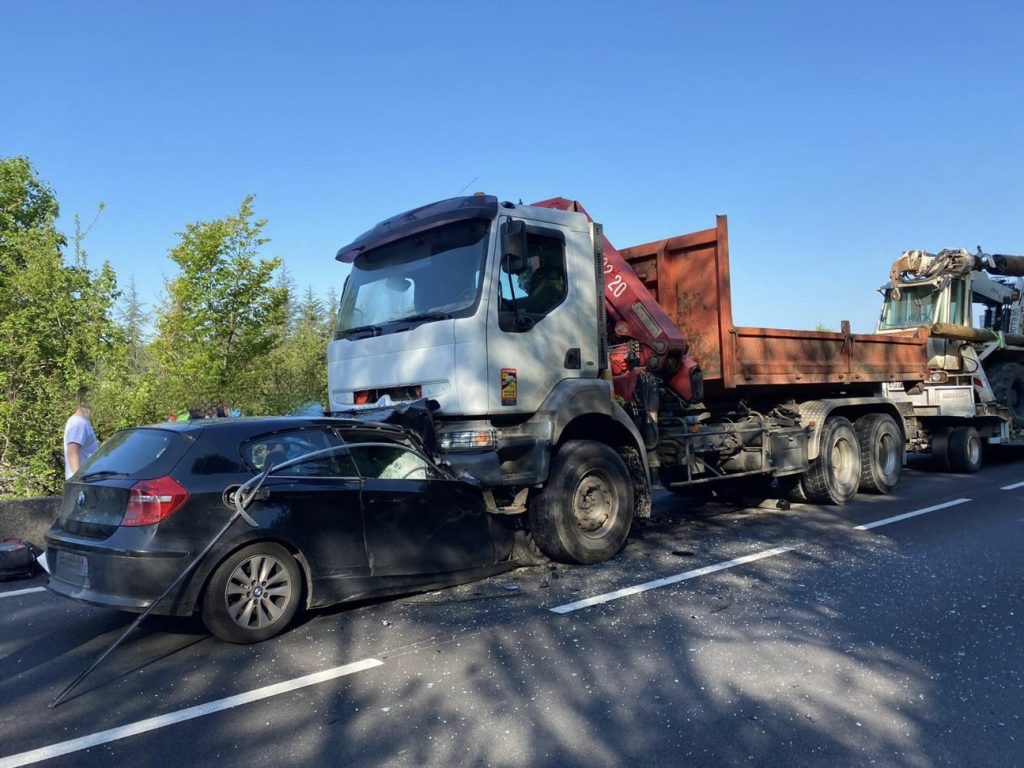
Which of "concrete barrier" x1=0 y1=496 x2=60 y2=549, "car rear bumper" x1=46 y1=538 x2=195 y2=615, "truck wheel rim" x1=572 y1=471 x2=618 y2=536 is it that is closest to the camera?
"car rear bumper" x1=46 y1=538 x2=195 y2=615

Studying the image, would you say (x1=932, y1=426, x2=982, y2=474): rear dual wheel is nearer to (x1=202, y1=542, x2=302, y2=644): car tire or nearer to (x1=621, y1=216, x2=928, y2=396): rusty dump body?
(x1=621, y1=216, x2=928, y2=396): rusty dump body

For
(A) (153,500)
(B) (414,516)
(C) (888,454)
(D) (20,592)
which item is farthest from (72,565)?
(C) (888,454)

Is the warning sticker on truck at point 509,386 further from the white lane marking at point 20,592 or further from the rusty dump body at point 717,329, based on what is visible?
the white lane marking at point 20,592

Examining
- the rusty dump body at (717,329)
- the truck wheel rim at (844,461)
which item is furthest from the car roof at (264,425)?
the truck wheel rim at (844,461)

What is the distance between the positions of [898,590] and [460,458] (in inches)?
135

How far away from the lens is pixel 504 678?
4.35m

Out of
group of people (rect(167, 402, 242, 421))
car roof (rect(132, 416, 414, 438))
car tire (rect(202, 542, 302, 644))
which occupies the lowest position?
car tire (rect(202, 542, 302, 644))

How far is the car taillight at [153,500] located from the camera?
4793 mm

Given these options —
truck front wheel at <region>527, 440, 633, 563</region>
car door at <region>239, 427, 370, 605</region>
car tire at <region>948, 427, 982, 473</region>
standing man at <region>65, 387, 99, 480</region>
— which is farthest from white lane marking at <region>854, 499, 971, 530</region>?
standing man at <region>65, 387, 99, 480</region>

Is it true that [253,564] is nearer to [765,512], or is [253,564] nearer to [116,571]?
[116,571]

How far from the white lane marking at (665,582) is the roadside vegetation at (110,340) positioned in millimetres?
7623

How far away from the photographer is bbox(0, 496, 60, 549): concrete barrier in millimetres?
8148

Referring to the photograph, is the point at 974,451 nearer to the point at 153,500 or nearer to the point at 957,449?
the point at 957,449

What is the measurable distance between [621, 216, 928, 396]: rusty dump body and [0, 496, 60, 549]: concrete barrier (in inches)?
269
